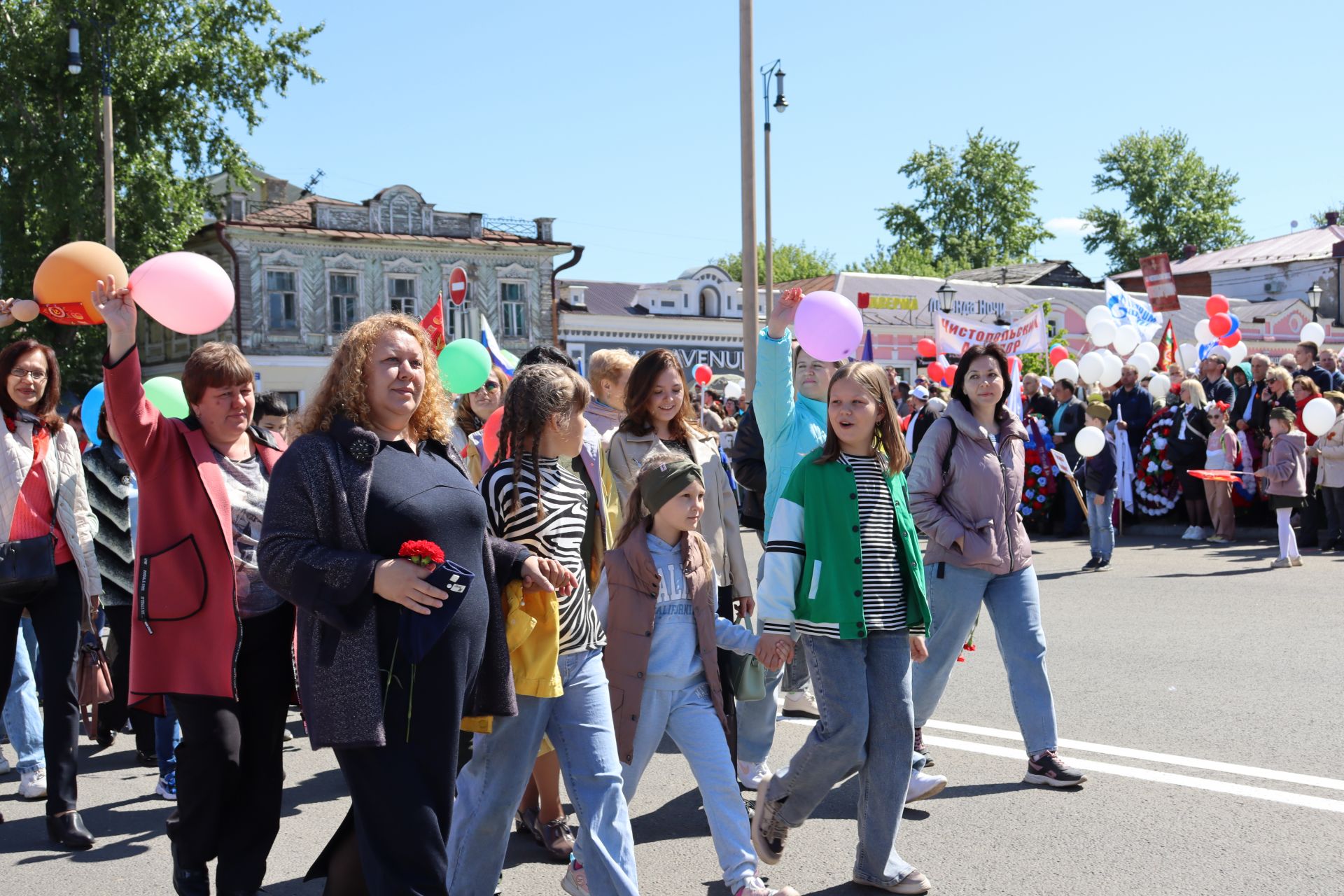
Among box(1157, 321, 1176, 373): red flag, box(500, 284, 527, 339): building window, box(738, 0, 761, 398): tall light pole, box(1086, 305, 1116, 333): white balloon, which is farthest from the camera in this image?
box(500, 284, 527, 339): building window

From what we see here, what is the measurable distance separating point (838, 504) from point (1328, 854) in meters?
2.14

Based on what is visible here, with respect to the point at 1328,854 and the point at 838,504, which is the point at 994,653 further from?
the point at 838,504

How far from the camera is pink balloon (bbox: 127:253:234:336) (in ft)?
14.3

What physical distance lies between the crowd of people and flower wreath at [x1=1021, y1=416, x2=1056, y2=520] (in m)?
10.4

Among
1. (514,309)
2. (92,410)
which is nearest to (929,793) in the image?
(92,410)

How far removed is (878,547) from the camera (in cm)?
445

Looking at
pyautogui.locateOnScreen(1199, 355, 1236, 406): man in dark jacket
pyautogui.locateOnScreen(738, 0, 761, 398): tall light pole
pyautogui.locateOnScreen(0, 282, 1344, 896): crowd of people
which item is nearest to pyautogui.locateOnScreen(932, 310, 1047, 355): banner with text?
pyautogui.locateOnScreen(1199, 355, 1236, 406): man in dark jacket

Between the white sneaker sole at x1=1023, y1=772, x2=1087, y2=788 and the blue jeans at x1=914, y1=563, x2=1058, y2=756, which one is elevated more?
the blue jeans at x1=914, y1=563, x2=1058, y2=756

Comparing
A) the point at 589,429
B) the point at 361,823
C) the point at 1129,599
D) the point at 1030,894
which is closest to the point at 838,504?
the point at 589,429

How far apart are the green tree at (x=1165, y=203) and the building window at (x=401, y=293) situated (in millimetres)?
54026

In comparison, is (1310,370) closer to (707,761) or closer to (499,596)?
(707,761)

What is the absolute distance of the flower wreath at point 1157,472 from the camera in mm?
15969

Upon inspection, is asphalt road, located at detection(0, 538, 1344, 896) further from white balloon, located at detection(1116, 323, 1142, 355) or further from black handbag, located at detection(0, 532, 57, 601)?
white balloon, located at detection(1116, 323, 1142, 355)

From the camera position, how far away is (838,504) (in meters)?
4.41
